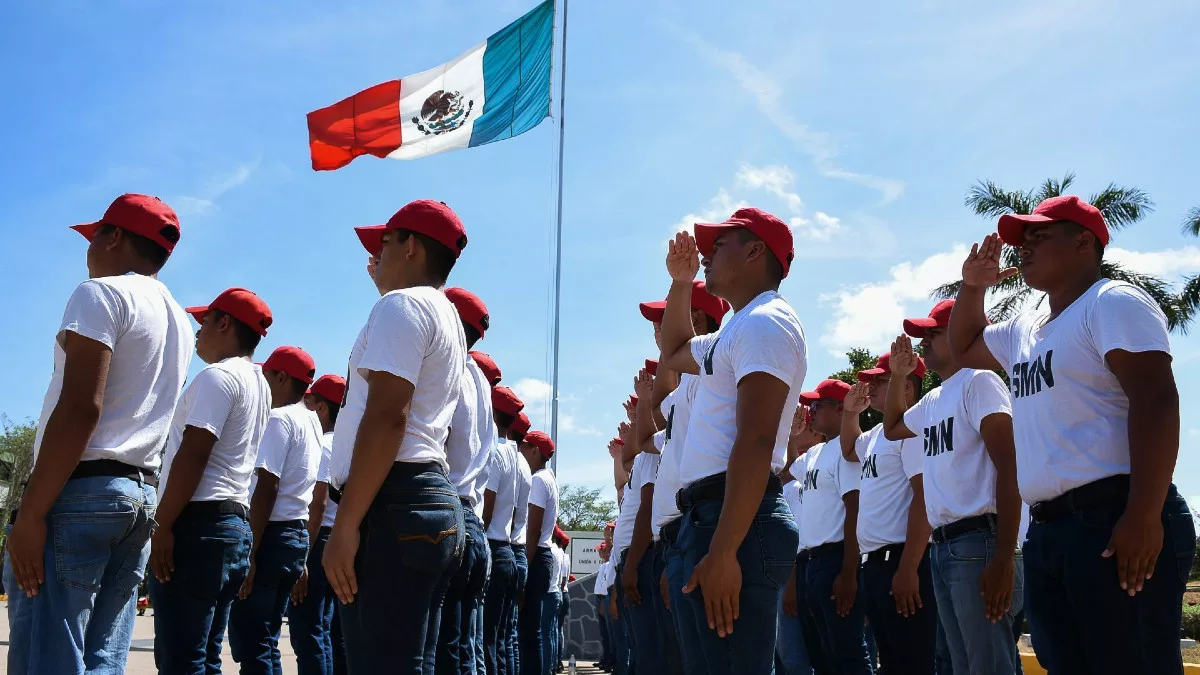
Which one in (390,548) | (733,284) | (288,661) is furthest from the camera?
(288,661)

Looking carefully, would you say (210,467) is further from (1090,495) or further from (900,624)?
(900,624)

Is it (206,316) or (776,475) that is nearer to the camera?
(776,475)

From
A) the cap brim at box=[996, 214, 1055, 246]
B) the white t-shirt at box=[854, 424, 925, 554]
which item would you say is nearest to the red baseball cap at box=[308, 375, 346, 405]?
the white t-shirt at box=[854, 424, 925, 554]

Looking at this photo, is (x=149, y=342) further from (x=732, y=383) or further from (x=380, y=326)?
(x=732, y=383)

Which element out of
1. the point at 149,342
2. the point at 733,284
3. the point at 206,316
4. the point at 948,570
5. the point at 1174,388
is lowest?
the point at 948,570

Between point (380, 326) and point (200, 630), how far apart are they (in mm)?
2003

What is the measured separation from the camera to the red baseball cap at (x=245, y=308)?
5.20 metres

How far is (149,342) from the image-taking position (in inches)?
143

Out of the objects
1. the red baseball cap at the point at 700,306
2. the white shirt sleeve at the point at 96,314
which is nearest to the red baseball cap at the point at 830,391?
the red baseball cap at the point at 700,306

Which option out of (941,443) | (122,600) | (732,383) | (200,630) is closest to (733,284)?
(732,383)

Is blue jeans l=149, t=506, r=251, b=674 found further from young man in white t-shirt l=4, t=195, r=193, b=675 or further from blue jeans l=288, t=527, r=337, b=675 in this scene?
blue jeans l=288, t=527, r=337, b=675

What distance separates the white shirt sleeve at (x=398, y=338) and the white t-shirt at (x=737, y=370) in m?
1.02

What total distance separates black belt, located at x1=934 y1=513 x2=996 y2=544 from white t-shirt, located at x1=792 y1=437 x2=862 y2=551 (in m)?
1.80

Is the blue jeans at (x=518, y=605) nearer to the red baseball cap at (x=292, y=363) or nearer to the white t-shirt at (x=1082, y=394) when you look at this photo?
the red baseball cap at (x=292, y=363)
